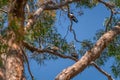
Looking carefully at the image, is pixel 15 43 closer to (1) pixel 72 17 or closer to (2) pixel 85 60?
(2) pixel 85 60

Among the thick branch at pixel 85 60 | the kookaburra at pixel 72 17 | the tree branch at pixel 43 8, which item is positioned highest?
the thick branch at pixel 85 60

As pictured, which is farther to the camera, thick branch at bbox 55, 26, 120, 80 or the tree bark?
the tree bark

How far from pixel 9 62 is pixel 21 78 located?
14.3 inches

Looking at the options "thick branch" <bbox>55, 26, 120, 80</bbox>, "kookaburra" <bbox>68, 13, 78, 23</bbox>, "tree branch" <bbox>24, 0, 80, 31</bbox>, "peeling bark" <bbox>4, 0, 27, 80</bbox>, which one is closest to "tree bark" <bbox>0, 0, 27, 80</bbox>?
"peeling bark" <bbox>4, 0, 27, 80</bbox>

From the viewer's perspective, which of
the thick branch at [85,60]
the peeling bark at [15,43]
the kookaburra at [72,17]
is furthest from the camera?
the kookaburra at [72,17]

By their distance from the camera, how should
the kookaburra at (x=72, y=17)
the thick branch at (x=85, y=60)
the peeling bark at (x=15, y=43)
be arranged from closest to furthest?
1. the thick branch at (x=85, y=60)
2. the peeling bark at (x=15, y=43)
3. the kookaburra at (x=72, y=17)

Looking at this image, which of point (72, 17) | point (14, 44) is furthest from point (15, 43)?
point (72, 17)

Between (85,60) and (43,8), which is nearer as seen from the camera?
(85,60)

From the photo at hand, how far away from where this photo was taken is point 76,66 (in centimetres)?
560

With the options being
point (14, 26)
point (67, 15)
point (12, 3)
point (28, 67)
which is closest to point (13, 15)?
point (12, 3)

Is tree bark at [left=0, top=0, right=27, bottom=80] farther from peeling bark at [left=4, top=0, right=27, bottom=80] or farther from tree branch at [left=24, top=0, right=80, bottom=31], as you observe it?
tree branch at [left=24, top=0, right=80, bottom=31]

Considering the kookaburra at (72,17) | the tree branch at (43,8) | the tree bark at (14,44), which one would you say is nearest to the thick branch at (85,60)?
the tree bark at (14,44)

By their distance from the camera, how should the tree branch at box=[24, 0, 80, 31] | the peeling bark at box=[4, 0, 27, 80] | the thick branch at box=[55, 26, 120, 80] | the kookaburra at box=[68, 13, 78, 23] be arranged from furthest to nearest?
the kookaburra at box=[68, 13, 78, 23] < the tree branch at box=[24, 0, 80, 31] < the peeling bark at box=[4, 0, 27, 80] < the thick branch at box=[55, 26, 120, 80]

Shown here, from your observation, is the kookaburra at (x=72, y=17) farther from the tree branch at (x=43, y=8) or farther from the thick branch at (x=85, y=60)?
the thick branch at (x=85, y=60)
